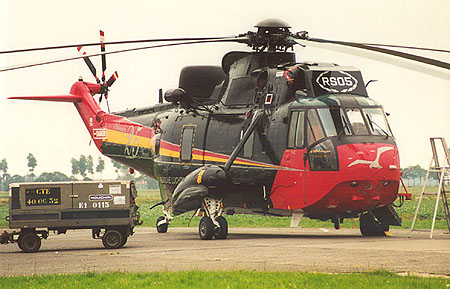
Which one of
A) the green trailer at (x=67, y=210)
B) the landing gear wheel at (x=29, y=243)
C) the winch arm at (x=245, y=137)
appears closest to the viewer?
the green trailer at (x=67, y=210)

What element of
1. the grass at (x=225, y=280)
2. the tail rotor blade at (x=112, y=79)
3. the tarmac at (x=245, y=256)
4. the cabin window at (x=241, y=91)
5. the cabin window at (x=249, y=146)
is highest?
the tail rotor blade at (x=112, y=79)

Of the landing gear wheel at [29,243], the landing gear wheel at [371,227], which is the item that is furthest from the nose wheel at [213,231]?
the landing gear wheel at [29,243]

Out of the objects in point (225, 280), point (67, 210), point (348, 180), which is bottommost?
point (225, 280)

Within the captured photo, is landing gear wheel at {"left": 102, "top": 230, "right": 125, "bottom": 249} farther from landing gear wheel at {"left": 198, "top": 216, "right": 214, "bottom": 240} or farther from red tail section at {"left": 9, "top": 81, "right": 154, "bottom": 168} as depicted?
red tail section at {"left": 9, "top": 81, "right": 154, "bottom": 168}

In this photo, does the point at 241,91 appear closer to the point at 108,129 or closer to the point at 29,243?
the point at 29,243

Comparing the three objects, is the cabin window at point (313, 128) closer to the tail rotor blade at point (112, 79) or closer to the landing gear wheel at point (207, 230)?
the landing gear wheel at point (207, 230)

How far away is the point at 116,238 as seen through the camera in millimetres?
22594

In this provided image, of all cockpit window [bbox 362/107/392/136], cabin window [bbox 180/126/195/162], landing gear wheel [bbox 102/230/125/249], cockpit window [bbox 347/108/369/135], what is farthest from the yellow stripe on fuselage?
cockpit window [bbox 362/107/392/136]

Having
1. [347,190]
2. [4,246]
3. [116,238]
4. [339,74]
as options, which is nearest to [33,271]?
[116,238]

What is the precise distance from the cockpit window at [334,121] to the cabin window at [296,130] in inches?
25.9

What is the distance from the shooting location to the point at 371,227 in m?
25.8

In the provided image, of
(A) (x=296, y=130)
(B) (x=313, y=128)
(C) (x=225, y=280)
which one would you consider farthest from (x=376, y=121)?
(C) (x=225, y=280)

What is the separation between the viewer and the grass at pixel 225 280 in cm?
1362

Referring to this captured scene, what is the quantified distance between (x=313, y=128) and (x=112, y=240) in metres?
6.78
